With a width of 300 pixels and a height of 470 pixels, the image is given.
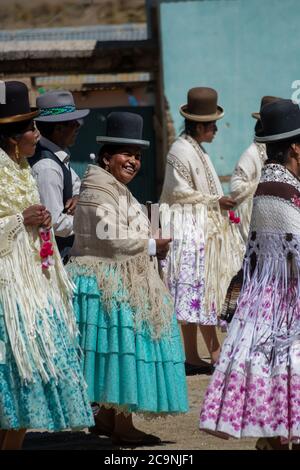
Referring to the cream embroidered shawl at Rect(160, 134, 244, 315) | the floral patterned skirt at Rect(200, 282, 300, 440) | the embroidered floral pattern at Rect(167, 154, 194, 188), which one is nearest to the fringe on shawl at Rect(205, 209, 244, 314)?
the cream embroidered shawl at Rect(160, 134, 244, 315)

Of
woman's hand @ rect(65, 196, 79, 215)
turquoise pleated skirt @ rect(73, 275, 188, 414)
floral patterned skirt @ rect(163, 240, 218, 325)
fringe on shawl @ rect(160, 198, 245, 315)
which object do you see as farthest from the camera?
fringe on shawl @ rect(160, 198, 245, 315)

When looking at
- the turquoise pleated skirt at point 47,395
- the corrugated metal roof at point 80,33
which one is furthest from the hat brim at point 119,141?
the corrugated metal roof at point 80,33

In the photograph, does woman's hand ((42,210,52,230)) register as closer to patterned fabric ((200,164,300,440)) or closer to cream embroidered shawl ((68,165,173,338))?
cream embroidered shawl ((68,165,173,338))

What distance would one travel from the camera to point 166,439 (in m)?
6.73

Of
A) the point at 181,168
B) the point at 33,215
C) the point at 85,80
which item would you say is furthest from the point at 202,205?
the point at 85,80

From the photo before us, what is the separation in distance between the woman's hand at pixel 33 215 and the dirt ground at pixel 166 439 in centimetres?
157

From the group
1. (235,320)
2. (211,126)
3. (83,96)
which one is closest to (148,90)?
(83,96)

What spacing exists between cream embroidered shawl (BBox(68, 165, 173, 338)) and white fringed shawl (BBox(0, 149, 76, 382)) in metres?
0.60

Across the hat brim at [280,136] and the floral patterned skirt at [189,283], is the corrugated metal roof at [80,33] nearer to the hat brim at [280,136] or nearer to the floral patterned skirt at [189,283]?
the floral patterned skirt at [189,283]

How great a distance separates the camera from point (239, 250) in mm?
9391

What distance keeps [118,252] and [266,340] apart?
1266mm

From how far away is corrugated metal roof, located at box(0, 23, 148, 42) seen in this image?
26.7 meters

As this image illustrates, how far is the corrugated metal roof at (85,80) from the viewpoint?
20891 millimetres
